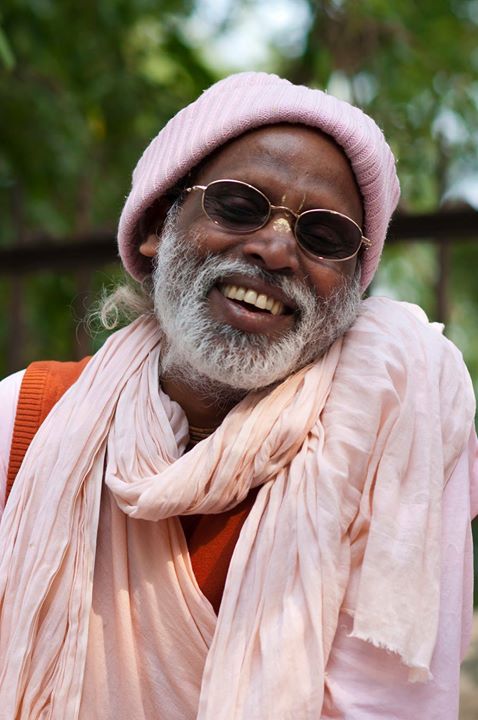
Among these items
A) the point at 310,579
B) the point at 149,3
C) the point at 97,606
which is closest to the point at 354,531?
the point at 310,579

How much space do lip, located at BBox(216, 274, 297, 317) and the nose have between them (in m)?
0.04

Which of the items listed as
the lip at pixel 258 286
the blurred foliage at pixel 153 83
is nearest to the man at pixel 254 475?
the lip at pixel 258 286

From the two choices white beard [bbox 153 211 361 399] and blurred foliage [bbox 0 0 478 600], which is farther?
blurred foliage [bbox 0 0 478 600]

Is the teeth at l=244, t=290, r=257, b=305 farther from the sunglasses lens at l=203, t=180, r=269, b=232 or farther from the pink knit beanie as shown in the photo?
the pink knit beanie

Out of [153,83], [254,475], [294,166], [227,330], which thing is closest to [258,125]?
[294,166]

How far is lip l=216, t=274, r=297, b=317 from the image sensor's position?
223 centimetres

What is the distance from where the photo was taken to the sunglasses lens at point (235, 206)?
2252 mm

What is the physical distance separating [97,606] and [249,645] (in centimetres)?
38

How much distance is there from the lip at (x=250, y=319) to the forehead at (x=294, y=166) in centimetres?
25

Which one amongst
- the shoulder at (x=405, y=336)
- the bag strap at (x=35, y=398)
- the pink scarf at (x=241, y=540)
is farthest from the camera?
the bag strap at (x=35, y=398)

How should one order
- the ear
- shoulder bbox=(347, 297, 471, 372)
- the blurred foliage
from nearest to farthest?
shoulder bbox=(347, 297, 471, 372), the ear, the blurred foliage

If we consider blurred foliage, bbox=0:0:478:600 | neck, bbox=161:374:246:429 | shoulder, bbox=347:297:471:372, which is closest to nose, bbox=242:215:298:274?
shoulder, bbox=347:297:471:372

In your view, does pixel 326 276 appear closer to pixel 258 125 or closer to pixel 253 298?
pixel 253 298

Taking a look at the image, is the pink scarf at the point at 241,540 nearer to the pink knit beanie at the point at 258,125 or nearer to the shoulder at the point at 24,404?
the shoulder at the point at 24,404
